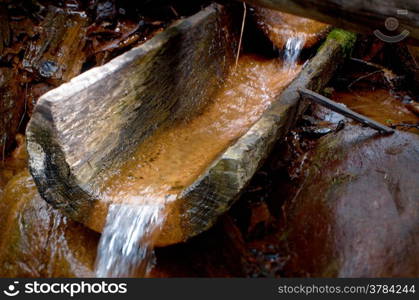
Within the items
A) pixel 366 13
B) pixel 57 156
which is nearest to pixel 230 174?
pixel 57 156

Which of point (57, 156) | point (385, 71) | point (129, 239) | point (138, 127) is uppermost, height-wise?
point (57, 156)

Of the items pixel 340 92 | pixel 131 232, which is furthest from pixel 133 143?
pixel 340 92

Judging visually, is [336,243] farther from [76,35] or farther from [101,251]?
[76,35]

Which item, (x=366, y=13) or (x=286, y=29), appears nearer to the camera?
(x=366, y=13)

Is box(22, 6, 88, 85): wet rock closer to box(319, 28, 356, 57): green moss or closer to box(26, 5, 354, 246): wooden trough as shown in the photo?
box(26, 5, 354, 246): wooden trough

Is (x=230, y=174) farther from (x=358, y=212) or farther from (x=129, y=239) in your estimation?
(x=358, y=212)

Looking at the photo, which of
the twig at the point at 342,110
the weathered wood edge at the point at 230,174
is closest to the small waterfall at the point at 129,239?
the weathered wood edge at the point at 230,174

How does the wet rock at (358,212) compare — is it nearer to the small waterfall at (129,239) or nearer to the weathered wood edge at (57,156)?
the small waterfall at (129,239)
